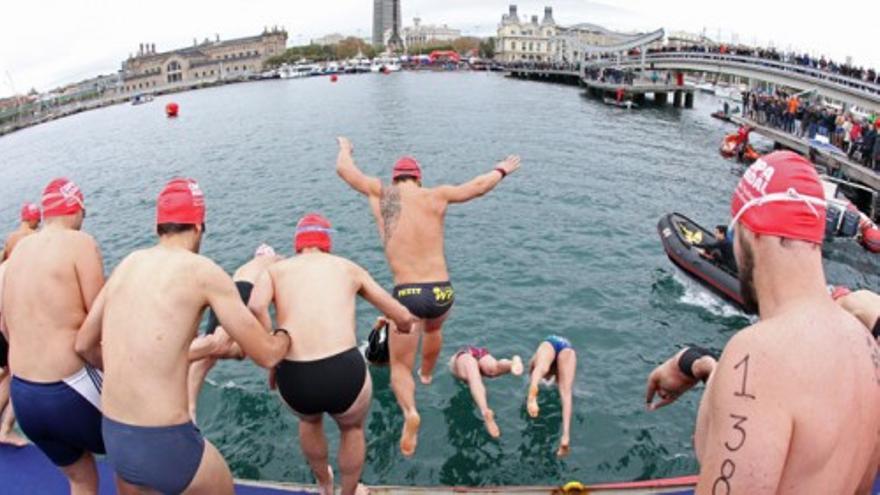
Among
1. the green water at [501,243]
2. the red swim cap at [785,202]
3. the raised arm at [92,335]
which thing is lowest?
the green water at [501,243]

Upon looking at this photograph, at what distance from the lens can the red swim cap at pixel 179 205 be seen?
12.4ft

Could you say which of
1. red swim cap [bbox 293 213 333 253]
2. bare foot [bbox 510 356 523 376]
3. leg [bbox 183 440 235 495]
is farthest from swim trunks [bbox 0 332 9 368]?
bare foot [bbox 510 356 523 376]

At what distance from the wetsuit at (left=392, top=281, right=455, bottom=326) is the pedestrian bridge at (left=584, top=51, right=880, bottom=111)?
99.4ft

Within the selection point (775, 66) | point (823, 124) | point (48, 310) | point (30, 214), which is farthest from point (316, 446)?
point (775, 66)

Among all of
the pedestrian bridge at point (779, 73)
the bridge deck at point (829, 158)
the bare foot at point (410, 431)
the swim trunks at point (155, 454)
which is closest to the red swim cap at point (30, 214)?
the swim trunks at point (155, 454)

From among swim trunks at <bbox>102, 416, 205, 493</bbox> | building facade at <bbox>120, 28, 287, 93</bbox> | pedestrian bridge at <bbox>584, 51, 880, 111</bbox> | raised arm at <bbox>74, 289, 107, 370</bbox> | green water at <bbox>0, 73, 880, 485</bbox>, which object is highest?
building facade at <bbox>120, 28, 287, 93</bbox>

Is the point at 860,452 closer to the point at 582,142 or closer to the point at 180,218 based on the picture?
the point at 180,218

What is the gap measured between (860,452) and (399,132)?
38.0m

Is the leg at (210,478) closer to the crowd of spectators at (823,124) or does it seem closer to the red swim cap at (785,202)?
the red swim cap at (785,202)

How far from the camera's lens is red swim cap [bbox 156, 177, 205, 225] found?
149 inches

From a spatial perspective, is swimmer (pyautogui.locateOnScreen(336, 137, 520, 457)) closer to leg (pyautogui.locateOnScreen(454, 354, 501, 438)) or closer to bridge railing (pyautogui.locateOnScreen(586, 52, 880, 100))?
leg (pyautogui.locateOnScreen(454, 354, 501, 438))

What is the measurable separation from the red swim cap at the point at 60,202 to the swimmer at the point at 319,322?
4.99 feet

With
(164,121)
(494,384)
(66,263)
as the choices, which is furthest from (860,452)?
(164,121)

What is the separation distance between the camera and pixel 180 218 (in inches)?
150
